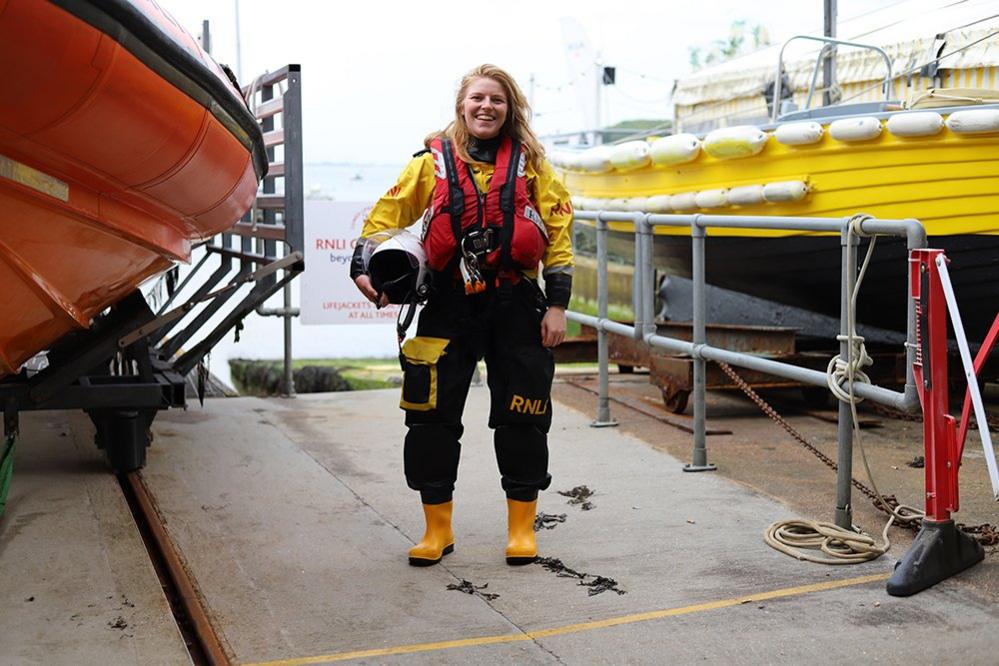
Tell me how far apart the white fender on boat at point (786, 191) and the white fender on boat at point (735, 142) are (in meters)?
0.24

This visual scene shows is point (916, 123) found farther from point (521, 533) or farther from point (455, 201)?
point (521, 533)

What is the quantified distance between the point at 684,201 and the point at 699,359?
247cm

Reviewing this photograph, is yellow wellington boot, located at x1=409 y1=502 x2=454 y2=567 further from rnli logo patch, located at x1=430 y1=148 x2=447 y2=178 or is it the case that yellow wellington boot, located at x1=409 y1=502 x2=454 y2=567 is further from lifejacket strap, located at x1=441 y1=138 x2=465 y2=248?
rnli logo patch, located at x1=430 y1=148 x2=447 y2=178

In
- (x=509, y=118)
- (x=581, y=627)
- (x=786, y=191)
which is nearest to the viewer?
(x=581, y=627)

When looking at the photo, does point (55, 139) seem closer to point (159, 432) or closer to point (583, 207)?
point (159, 432)

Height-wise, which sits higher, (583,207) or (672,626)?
(583,207)

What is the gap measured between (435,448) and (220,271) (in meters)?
3.17

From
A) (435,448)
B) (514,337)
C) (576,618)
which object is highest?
(514,337)

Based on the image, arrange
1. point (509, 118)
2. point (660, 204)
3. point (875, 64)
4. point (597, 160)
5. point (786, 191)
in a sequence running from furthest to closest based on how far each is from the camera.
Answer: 1. point (875, 64)
2. point (597, 160)
3. point (660, 204)
4. point (786, 191)
5. point (509, 118)

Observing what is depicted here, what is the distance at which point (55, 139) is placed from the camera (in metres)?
3.38

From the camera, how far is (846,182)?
266 inches

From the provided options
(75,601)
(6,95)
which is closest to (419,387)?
(75,601)

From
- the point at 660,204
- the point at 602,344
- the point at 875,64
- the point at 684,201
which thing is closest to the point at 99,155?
the point at 602,344

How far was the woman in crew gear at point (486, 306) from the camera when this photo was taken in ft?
13.3
